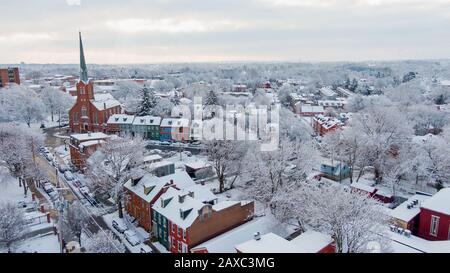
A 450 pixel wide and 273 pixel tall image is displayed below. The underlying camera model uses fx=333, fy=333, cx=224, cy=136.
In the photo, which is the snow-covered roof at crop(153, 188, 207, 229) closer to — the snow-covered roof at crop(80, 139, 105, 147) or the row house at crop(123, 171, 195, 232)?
the row house at crop(123, 171, 195, 232)

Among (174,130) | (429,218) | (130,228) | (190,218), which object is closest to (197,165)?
(130,228)

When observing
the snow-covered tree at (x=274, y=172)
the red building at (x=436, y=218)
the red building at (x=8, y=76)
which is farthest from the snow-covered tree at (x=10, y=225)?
Answer: the red building at (x=8, y=76)

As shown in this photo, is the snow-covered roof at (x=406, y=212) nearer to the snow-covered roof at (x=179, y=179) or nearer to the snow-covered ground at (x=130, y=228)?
the snow-covered roof at (x=179, y=179)

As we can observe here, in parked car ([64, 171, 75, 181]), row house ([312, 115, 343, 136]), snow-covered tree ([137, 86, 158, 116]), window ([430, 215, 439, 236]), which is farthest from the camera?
snow-covered tree ([137, 86, 158, 116])

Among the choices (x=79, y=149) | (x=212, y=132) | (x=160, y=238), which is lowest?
(x=160, y=238)

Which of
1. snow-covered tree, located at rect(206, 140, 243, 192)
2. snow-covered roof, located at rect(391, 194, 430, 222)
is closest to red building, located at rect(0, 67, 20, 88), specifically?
snow-covered tree, located at rect(206, 140, 243, 192)
